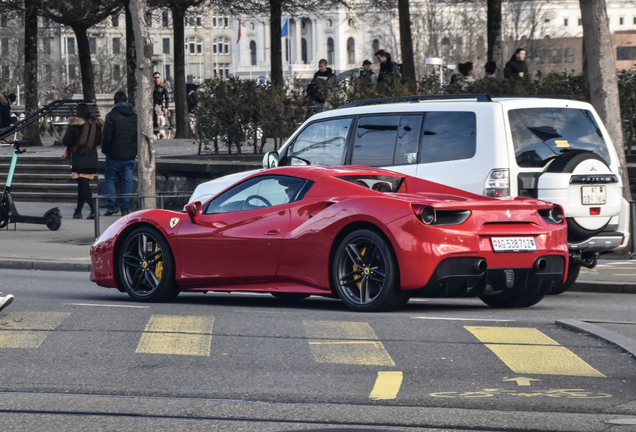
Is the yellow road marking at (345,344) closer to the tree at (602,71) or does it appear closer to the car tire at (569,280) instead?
the car tire at (569,280)

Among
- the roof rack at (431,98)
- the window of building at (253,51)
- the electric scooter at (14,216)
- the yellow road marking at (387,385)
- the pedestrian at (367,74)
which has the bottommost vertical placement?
the yellow road marking at (387,385)

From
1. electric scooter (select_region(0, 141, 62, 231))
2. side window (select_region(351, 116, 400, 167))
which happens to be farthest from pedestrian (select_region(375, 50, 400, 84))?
side window (select_region(351, 116, 400, 167))

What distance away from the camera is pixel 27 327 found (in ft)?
26.1

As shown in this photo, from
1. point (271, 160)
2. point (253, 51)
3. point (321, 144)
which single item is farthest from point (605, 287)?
point (253, 51)

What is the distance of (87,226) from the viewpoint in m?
18.5

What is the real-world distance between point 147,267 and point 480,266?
10.3 feet

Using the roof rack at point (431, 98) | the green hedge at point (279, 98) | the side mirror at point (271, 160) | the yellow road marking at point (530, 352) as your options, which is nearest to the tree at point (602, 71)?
the green hedge at point (279, 98)

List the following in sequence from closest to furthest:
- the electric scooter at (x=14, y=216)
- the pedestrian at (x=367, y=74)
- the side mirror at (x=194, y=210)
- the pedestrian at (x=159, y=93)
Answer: the side mirror at (x=194, y=210) → the electric scooter at (x=14, y=216) → the pedestrian at (x=367, y=74) → the pedestrian at (x=159, y=93)

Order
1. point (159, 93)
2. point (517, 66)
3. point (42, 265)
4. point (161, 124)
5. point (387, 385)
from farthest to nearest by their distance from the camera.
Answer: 1. point (161, 124)
2. point (159, 93)
3. point (517, 66)
4. point (42, 265)
5. point (387, 385)

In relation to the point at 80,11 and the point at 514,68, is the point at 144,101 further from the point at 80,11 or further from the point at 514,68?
the point at 80,11

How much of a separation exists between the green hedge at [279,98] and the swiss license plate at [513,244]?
999 centimetres

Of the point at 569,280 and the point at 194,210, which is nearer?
the point at 194,210

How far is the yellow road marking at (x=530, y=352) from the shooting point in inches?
250

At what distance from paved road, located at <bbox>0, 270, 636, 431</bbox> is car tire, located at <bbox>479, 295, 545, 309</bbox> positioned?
1.01 feet
